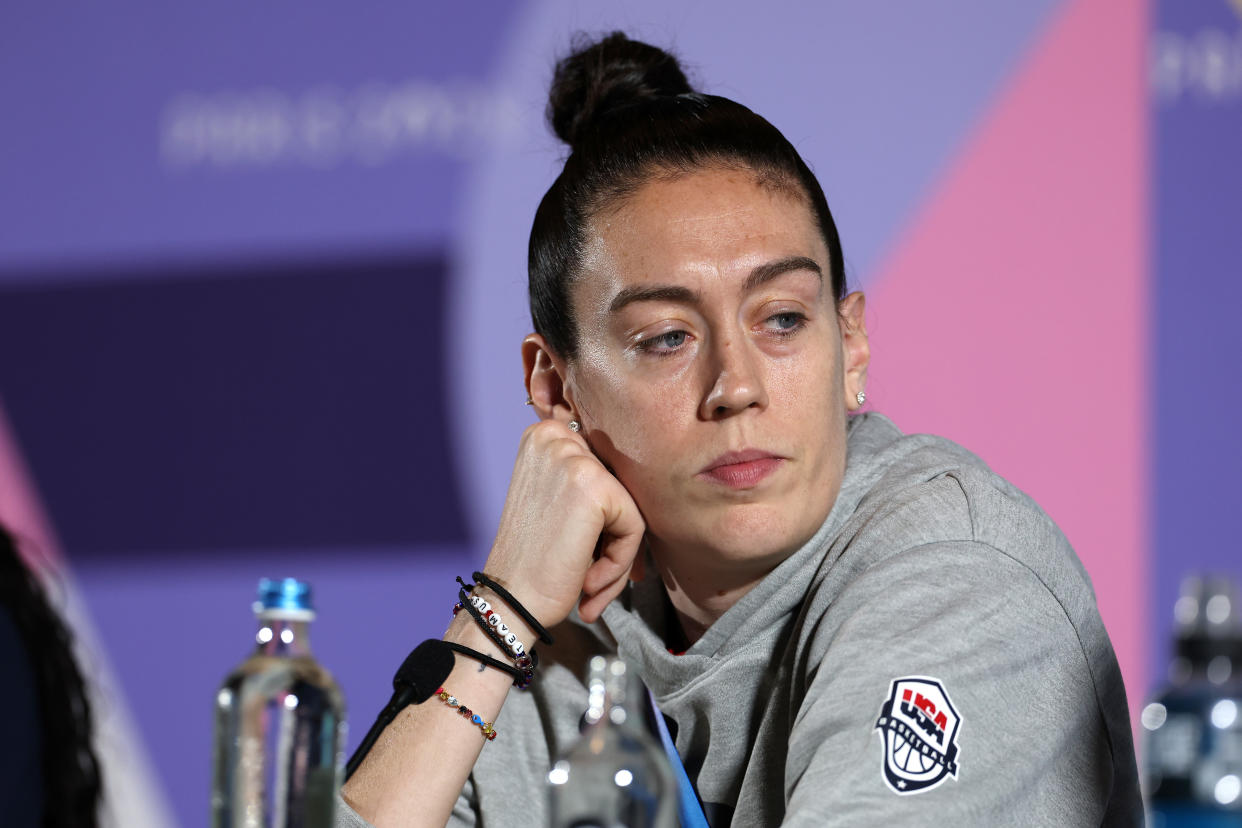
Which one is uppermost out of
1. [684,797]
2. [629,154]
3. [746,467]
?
[629,154]

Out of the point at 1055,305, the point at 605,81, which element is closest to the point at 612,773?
the point at 605,81

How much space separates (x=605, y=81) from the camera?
5.32ft

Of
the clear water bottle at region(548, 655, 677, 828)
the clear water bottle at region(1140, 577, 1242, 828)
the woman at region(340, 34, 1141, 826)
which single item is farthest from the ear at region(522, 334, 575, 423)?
the clear water bottle at region(1140, 577, 1242, 828)

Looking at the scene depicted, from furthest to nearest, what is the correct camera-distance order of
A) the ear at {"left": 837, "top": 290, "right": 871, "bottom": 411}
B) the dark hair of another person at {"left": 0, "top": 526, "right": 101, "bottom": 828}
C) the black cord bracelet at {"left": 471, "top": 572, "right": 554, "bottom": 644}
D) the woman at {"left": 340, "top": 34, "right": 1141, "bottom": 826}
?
the dark hair of another person at {"left": 0, "top": 526, "right": 101, "bottom": 828}, the ear at {"left": 837, "top": 290, "right": 871, "bottom": 411}, the black cord bracelet at {"left": 471, "top": 572, "right": 554, "bottom": 644}, the woman at {"left": 340, "top": 34, "right": 1141, "bottom": 826}

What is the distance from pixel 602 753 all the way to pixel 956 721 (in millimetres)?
343

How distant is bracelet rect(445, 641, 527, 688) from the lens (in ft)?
4.51

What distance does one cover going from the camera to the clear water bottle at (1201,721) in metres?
0.76

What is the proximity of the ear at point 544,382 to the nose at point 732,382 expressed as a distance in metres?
0.28

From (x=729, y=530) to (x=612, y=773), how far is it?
50 cm

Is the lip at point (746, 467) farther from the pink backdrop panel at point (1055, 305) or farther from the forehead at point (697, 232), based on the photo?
the pink backdrop panel at point (1055, 305)

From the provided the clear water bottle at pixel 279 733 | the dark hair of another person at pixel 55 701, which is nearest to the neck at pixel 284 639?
the clear water bottle at pixel 279 733

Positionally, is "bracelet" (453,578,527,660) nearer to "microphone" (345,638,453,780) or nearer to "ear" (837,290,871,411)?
"microphone" (345,638,453,780)

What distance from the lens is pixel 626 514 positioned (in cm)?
144

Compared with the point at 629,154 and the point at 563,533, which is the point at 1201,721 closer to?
the point at 563,533
